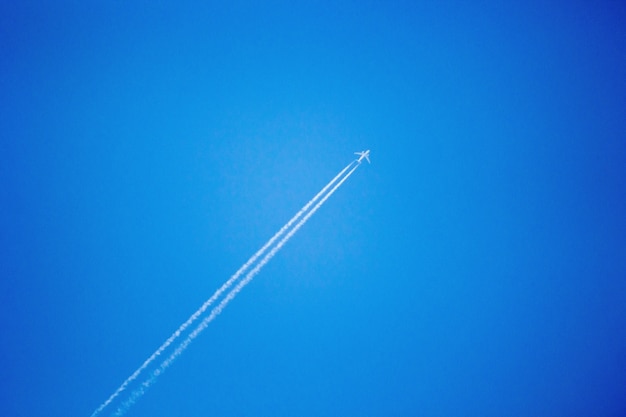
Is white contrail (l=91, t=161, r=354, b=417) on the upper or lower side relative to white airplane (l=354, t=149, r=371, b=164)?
lower

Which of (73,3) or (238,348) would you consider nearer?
(73,3)

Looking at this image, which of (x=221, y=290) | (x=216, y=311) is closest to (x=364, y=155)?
(x=221, y=290)

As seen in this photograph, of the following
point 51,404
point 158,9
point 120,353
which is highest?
point 158,9

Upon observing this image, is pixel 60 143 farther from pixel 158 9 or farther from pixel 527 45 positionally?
pixel 527 45

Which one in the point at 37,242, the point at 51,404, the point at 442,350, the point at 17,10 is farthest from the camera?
the point at 442,350

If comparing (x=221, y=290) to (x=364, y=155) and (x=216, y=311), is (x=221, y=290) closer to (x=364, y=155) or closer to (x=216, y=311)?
(x=216, y=311)

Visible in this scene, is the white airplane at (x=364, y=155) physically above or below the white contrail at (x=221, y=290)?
above

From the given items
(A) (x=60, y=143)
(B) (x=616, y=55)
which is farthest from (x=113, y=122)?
(B) (x=616, y=55)

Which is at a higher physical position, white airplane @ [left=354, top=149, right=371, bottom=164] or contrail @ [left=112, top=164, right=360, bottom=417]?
white airplane @ [left=354, top=149, right=371, bottom=164]
